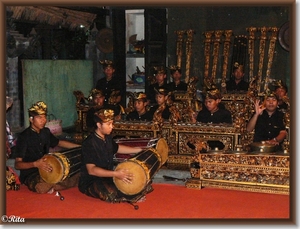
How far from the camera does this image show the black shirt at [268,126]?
7.55 m

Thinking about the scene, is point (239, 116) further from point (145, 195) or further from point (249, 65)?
point (249, 65)

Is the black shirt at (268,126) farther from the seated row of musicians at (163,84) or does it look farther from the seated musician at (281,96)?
the seated row of musicians at (163,84)

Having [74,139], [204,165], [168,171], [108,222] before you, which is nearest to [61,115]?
[74,139]

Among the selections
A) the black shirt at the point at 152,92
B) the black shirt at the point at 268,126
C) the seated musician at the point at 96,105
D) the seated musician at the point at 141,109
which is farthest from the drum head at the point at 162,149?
the black shirt at the point at 152,92

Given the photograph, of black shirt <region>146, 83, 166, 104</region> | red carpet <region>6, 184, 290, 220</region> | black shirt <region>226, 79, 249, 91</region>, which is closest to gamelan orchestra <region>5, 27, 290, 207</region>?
red carpet <region>6, 184, 290, 220</region>

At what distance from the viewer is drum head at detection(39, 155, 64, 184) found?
6.35 metres

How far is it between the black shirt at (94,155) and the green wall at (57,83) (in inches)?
139

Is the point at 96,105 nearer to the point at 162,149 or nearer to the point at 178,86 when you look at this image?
the point at 162,149

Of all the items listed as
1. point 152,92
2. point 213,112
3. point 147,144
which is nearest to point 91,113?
point 152,92

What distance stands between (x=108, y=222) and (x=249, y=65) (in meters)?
7.42

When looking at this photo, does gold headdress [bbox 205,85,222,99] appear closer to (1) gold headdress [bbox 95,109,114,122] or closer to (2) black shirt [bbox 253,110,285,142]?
(2) black shirt [bbox 253,110,285,142]

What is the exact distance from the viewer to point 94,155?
6.09 metres

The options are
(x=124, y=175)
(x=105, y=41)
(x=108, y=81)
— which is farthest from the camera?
(x=105, y=41)

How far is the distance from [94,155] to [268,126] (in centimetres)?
289
